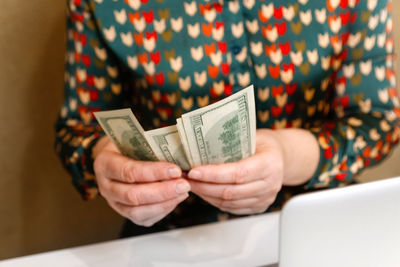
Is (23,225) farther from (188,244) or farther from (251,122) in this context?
(251,122)

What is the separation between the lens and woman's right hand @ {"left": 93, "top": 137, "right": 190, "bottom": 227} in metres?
0.60

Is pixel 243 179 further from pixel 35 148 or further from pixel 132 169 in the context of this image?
pixel 35 148

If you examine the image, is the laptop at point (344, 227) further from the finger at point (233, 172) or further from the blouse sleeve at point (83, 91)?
the blouse sleeve at point (83, 91)

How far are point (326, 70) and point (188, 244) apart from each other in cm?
47

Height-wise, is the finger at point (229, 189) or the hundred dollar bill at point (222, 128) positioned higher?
the hundred dollar bill at point (222, 128)

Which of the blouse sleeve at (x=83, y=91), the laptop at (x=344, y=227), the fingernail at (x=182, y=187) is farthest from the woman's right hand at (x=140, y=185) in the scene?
the laptop at (x=344, y=227)

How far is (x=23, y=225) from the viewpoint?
1.32 meters

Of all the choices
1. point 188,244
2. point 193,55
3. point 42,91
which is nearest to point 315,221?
point 188,244

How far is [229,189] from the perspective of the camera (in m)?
0.63

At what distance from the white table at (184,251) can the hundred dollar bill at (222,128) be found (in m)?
0.16

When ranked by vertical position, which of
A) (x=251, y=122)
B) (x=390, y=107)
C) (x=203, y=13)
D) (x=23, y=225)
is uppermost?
(x=203, y=13)

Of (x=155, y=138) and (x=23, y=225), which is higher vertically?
(x=155, y=138)

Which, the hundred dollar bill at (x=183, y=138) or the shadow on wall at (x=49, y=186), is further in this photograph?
the shadow on wall at (x=49, y=186)

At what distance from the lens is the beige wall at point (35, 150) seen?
1107mm
